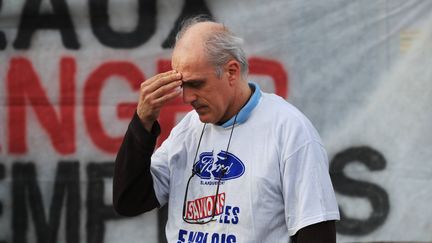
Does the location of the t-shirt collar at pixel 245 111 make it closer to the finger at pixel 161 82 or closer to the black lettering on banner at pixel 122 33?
the finger at pixel 161 82

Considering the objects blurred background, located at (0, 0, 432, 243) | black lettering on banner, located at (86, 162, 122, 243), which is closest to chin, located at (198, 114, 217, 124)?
blurred background, located at (0, 0, 432, 243)

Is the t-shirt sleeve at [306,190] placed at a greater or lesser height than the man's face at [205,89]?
lesser

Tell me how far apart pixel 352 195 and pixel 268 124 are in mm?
1992

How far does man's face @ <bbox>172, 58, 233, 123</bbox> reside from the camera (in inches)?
87.6

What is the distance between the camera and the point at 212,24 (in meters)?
2.29

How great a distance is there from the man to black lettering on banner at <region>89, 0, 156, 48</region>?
5.53 feet

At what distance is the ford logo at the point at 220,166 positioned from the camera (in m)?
2.25

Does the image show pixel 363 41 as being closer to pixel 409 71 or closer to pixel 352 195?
pixel 409 71

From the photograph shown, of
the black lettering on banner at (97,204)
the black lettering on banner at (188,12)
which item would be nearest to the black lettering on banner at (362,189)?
the black lettering on banner at (188,12)

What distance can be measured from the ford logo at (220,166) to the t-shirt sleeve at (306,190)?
14 cm

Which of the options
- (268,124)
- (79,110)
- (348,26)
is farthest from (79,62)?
(268,124)

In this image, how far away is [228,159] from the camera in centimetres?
228

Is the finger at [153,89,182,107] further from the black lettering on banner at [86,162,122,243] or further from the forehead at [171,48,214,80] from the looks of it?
the black lettering on banner at [86,162,122,243]

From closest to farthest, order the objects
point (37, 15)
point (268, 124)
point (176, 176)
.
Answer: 1. point (268, 124)
2. point (176, 176)
3. point (37, 15)
